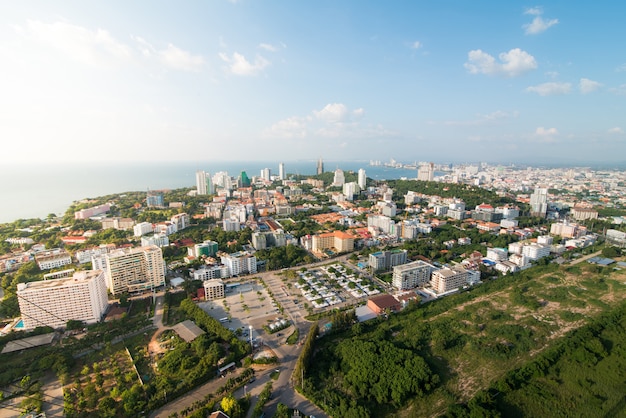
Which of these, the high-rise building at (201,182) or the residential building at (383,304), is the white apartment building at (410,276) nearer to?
the residential building at (383,304)

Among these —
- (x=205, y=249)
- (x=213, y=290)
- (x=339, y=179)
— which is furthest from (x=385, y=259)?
(x=339, y=179)

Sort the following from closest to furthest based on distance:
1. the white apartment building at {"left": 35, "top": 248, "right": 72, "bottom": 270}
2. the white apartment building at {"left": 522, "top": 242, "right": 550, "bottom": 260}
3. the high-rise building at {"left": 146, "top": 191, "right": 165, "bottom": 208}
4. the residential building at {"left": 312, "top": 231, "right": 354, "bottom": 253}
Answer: the white apartment building at {"left": 35, "top": 248, "right": 72, "bottom": 270} < the white apartment building at {"left": 522, "top": 242, "right": 550, "bottom": 260} < the residential building at {"left": 312, "top": 231, "right": 354, "bottom": 253} < the high-rise building at {"left": 146, "top": 191, "right": 165, "bottom": 208}

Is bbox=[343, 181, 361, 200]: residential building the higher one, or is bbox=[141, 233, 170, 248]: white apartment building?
bbox=[343, 181, 361, 200]: residential building

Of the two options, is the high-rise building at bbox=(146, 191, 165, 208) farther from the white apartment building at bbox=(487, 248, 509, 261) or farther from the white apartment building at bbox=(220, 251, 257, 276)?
the white apartment building at bbox=(487, 248, 509, 261)

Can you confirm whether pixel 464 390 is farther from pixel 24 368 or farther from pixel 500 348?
pixel 24 368

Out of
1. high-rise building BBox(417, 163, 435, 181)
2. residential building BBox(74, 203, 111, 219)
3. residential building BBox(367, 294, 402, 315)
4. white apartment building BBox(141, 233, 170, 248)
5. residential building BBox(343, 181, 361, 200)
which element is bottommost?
residential building BBox(367, 294, 402, 315)

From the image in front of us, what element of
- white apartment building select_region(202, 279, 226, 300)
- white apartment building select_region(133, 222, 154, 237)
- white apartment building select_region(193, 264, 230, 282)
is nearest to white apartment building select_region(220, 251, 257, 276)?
white apartment building select_region(193, 264, 230, 282)
